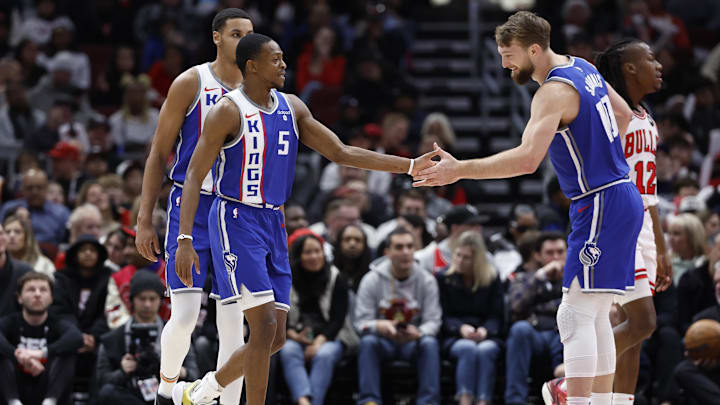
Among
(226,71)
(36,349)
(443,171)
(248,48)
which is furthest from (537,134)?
(36,349)

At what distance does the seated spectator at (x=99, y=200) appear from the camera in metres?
10.2

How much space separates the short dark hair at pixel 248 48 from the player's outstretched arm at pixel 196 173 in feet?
1.00

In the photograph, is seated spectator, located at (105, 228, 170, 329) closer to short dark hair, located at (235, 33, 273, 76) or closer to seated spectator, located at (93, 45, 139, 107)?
short dark hair, located at (235, 33, 273, 76)

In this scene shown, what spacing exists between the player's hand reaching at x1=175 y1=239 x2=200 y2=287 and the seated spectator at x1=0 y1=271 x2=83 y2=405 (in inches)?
118

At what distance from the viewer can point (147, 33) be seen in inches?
593

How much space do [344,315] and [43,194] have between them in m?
3.55

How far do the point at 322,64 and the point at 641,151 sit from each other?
8113 millimetres

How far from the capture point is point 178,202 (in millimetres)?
5914

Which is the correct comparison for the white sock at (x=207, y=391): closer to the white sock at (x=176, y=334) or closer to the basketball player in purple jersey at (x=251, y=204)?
the basketball player in purple jersey at (x=251, y=204)

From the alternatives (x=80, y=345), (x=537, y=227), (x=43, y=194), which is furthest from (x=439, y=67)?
(x=80, y=345)

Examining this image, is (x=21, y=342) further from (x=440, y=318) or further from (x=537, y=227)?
(x=537, y=227)

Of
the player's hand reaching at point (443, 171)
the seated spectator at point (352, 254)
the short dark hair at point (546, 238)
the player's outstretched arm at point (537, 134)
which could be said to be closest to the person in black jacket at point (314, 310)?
the seated spectator at point (352, 254)

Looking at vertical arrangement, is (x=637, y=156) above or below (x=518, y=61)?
below

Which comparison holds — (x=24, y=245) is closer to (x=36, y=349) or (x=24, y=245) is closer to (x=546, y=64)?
(x=36, y=349)
